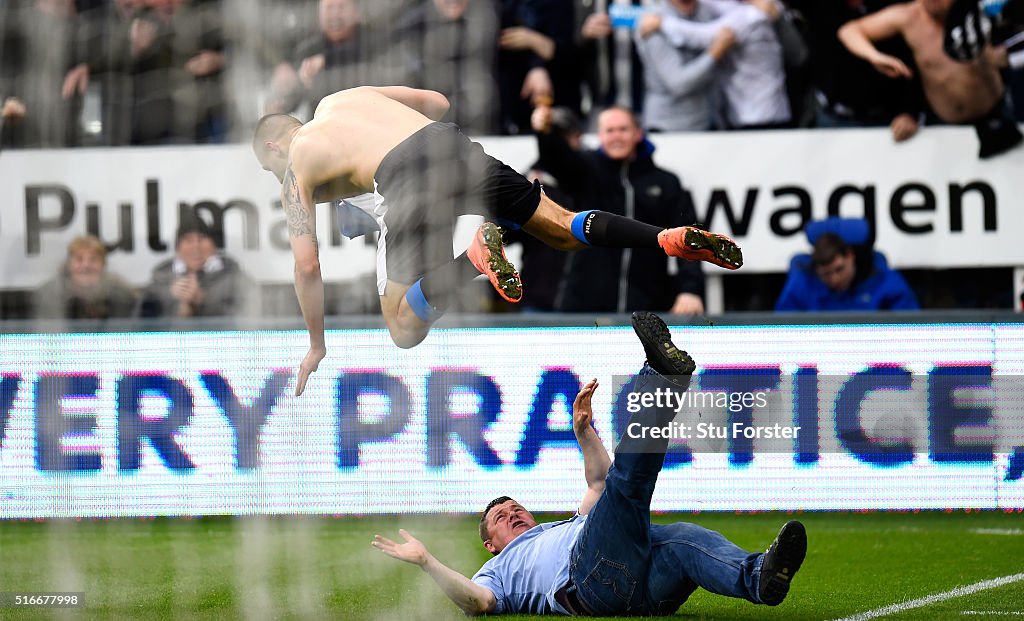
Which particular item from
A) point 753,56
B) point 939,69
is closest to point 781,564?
point 753,56

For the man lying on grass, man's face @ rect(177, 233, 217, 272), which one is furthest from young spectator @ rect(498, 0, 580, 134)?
the man lying on grass

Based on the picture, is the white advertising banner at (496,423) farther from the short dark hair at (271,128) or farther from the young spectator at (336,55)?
the short dark hair at (271,128)

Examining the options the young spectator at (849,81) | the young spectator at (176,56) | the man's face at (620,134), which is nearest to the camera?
the young spectator at (176,56)

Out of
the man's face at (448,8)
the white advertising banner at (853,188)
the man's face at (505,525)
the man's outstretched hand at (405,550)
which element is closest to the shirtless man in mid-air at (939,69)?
the white advertising banner at (853,188)

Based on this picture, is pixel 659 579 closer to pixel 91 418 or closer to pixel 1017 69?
pixel 91 418

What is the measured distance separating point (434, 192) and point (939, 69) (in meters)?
4.38

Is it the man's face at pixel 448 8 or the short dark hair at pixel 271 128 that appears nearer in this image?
the short dark hair at pixel 271 128

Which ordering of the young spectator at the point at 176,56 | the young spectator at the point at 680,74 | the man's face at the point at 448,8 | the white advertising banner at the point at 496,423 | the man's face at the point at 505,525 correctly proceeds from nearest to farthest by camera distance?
1. the man's face at the point at 505,525
2. the young spectator at the point at 176,56
3. the man's face at the point at 448,8
4. the white advertising banner at the point at 496,423
5. the young spectator at the point at 680,74

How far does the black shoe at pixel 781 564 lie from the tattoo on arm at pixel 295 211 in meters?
2.12

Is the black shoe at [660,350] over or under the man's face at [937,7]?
under

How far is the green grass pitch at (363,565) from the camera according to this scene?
5988 millimetres

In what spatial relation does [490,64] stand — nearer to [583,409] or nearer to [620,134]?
[620,134]

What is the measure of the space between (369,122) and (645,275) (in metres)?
3.07

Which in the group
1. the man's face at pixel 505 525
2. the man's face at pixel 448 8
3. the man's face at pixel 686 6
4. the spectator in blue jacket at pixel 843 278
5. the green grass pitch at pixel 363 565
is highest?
the man's face at pixel 686 6
